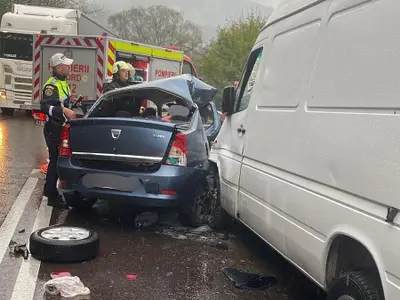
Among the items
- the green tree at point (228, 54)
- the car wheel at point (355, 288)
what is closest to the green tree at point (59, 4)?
the green tree at point (228, 54)

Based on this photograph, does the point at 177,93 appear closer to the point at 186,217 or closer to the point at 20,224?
the point at 186,217

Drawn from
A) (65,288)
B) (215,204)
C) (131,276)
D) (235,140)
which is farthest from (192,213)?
(65,288)

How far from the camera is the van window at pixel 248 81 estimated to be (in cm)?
540

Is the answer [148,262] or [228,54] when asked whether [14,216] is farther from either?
[228,54]

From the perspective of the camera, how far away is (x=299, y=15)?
4273 millimetres

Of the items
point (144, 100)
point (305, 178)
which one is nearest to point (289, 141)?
point (305, 178)

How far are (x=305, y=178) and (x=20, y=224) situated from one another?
138 inches

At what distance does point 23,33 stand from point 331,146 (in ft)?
53.4

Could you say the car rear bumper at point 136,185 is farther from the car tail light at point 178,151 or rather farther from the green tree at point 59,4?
the green tree at point 59,4

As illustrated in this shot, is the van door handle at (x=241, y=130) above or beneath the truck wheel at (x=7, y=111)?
above

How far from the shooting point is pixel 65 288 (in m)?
4.16

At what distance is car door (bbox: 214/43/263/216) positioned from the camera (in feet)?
17.6

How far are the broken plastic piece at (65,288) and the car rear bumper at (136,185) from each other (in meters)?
1.62

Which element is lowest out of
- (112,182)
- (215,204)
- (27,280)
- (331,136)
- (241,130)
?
(27,280)
